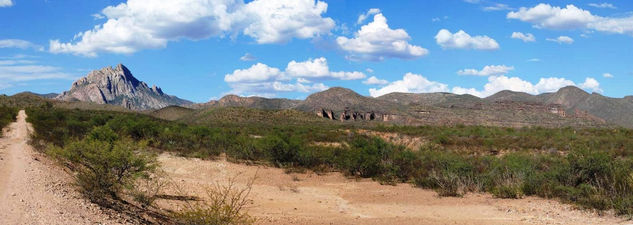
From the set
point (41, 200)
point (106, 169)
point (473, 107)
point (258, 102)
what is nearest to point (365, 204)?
point (106, 169)

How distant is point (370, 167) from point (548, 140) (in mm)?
23309

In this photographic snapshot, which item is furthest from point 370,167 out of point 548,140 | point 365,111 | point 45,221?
point 365,111

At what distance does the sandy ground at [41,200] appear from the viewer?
305 inches

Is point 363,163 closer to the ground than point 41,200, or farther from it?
closer to the ground

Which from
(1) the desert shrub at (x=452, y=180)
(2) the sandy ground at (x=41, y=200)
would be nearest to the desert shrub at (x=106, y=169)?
(2) the sandy ground at (x=41, y=200)

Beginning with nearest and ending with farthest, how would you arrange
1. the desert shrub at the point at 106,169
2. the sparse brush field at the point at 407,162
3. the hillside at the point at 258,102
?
the desert shrub at the point at 106,169, the sparse brush field at the point at 407,162, the hillside at the point at 258,102

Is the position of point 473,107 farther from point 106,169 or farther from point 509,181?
point 106,169

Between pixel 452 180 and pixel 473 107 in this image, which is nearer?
pixel 452 180

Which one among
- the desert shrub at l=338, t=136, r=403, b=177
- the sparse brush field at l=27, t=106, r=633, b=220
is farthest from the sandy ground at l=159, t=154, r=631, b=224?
the desert shrub at l=338, t=136, r=403, b=177

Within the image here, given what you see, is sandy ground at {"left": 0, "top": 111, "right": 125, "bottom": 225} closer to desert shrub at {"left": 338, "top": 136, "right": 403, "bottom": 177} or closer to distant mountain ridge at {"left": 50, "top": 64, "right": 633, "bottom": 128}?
desert shrub at {"left": 338, "top": 136, "right": 403, "bottom": 177}

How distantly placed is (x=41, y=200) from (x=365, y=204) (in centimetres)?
914

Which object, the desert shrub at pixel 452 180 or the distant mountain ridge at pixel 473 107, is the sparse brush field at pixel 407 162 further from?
the distant mountain ridge at pixel 473 107

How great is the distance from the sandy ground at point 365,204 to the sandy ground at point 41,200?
A: 3.12m

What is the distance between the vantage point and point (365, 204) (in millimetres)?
14211
